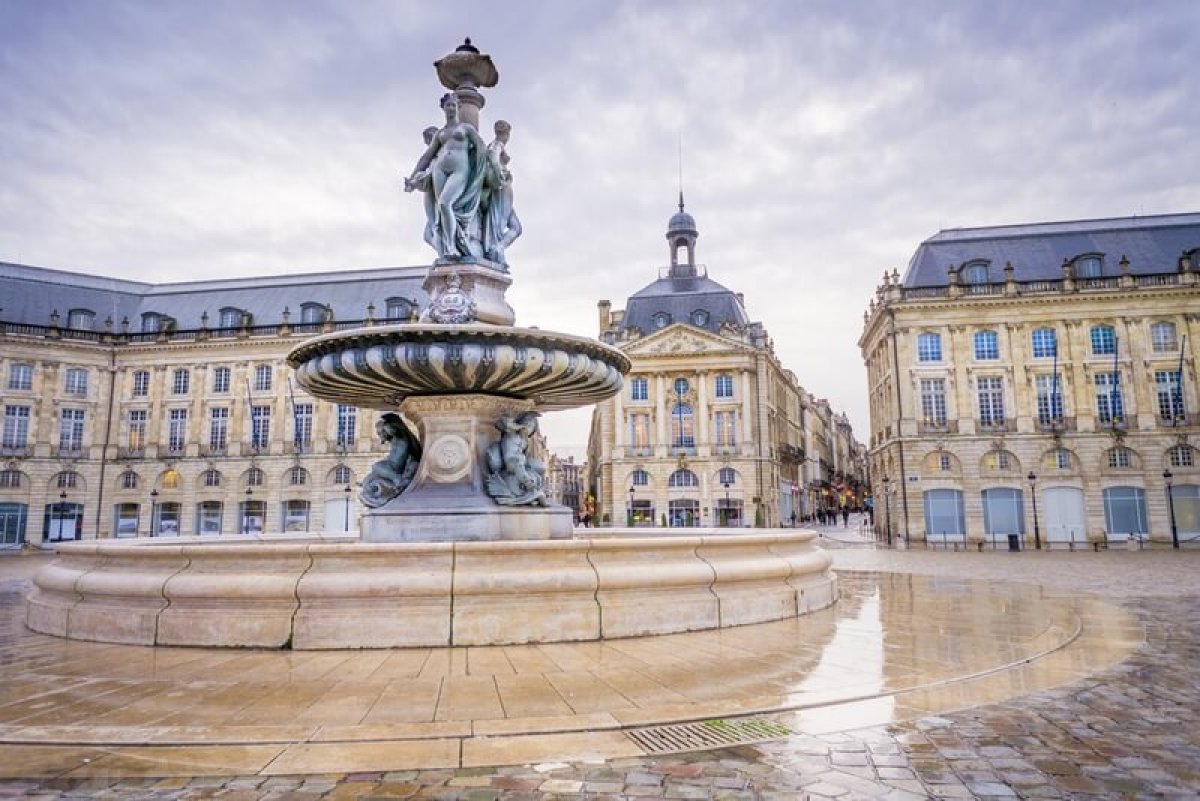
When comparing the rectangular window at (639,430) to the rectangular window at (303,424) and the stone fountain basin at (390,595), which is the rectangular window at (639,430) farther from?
the stone fountain basin at (390,595)

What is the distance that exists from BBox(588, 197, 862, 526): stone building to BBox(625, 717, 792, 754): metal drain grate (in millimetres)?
47029

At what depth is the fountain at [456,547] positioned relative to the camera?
641 centimetres

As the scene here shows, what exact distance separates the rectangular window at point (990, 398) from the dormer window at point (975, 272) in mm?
5623

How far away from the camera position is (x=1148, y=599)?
11719 mm

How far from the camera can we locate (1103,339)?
39.2m

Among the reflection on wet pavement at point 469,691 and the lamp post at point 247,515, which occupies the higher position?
the lamp post at point 247,515

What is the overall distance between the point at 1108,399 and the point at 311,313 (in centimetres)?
4739

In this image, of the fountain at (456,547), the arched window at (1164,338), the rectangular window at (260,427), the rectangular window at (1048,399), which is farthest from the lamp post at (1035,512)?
the rectangular window at (260,427)

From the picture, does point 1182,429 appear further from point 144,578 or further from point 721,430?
point 144,578

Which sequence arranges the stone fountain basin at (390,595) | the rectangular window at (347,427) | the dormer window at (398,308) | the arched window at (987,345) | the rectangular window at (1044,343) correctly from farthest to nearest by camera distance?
the dormer window at (398,308) < the rectangular window at (347,427) < the arched window at (987,345) < the rectangular window at (1044,343) < the stone fountain basin at (390,595)

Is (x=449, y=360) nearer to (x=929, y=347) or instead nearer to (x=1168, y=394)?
(x=929, y=347)

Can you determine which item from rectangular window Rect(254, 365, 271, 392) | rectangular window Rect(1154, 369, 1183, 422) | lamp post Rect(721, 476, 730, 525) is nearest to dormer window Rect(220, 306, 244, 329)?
rectangular window Rect(254, 365, 271, 392)

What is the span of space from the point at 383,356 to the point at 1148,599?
38.6 ft

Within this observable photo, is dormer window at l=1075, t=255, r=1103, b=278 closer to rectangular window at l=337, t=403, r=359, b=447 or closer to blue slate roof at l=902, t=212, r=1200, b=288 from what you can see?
blue slate roof at l=902, t=212, r=1200, b=288
